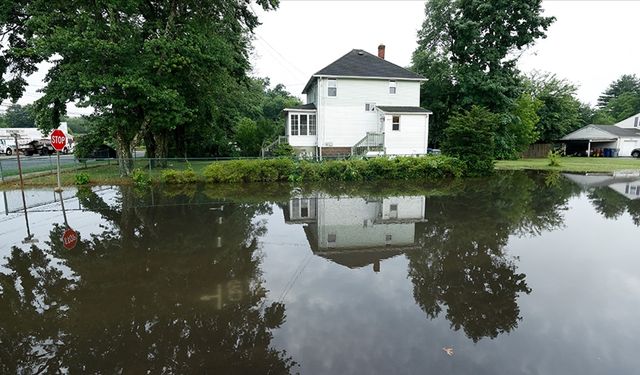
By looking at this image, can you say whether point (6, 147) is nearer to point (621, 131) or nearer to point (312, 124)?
point (312, 124)

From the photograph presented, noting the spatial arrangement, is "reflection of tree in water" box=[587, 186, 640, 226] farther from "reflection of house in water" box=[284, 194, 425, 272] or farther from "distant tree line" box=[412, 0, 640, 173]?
"distant tree line" box=[412, 0, 640, 173]

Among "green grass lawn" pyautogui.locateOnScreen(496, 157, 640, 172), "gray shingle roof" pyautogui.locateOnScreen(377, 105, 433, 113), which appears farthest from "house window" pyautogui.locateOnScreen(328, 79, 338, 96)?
"green grass lawn" pyautogui.locateOnScreen(496, 157, 640, 172)

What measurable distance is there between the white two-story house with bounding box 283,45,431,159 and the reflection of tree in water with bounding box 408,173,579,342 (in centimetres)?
1085

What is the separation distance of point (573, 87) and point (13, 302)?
52510 millimetres

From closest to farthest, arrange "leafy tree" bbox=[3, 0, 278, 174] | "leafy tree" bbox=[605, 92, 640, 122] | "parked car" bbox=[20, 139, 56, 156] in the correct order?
"leafy tree" bbox=[3, 0, 278, 174], "parked car" bbox=[20, 139, 56, 156], "leafy tree" bbox=[605, 92, 640, 122]

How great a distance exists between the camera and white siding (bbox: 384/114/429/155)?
24.1 metres

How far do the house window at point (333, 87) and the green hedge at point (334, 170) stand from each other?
26.4ft

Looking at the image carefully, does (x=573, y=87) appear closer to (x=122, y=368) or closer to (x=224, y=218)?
(x=224, y=218)

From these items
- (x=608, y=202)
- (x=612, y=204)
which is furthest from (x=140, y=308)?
(x=608, y=202)

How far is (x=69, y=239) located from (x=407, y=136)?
21.3m

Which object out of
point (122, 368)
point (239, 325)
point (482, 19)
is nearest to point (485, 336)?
point (239, 325)

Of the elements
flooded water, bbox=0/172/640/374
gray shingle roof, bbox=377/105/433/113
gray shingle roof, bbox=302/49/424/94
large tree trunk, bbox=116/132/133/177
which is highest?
gray shingle roof, bbox=302/49/424/94

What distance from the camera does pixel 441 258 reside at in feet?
22.9

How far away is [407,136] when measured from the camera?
24484 millimetres
